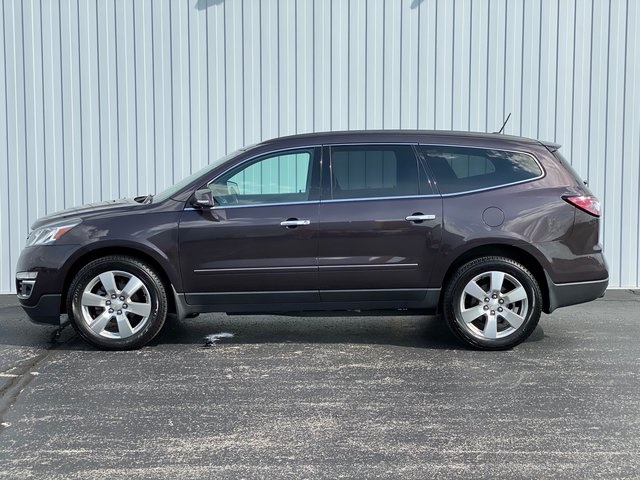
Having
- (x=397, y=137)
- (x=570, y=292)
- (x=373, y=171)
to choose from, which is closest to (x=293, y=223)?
(x=373, y=171)

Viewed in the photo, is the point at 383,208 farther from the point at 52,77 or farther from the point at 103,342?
the point at 52,77

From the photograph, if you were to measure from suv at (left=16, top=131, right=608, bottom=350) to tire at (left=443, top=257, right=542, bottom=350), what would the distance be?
0.04ft

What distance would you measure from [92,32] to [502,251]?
18.9ft

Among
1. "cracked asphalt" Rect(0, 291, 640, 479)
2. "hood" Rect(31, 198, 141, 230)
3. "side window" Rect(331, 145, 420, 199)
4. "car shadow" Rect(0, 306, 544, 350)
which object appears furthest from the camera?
"car shadow" Rect(0, 306, 544, 350)

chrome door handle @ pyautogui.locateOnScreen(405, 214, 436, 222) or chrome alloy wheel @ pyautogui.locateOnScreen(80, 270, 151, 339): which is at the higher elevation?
chrome door handle @ pyautogui.locateOnScreen(405, 214, 436, 222)

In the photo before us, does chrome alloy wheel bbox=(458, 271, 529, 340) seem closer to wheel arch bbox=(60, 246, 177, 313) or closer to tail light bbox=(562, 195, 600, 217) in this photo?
tail light bbox=(562, 195, 600, 217)

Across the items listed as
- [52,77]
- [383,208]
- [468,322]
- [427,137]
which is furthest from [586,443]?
[52,77]

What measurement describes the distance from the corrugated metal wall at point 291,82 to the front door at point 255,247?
3.31 m

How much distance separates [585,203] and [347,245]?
192 centimetres

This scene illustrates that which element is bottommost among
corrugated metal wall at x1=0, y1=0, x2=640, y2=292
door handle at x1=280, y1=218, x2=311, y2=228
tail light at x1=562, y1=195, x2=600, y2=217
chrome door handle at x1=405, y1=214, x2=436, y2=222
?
door handle at x1=280, y1=218, x2=311, y2=228

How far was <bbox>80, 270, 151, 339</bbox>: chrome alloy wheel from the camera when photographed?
6.21 m

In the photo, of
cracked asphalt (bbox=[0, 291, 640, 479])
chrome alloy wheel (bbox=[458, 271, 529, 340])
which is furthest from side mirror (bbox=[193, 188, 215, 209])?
chrome alloy wheel (bbox=[458, 271, 529, 340])

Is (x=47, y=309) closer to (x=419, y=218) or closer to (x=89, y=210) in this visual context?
(x=89, y=210)

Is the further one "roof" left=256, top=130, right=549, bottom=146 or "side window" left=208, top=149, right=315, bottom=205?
"roof" left=256, top=130, right=549, bottom=146
